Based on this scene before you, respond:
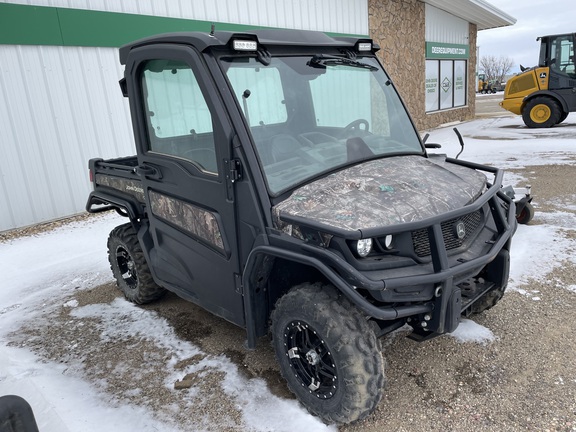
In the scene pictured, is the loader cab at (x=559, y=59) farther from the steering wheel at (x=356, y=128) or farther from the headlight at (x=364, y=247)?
the headlight at (x=364, y=247)

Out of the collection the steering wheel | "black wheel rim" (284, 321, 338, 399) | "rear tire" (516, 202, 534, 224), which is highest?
the steering wheel

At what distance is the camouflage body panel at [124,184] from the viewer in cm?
388

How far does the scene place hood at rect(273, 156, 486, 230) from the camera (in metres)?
2.33

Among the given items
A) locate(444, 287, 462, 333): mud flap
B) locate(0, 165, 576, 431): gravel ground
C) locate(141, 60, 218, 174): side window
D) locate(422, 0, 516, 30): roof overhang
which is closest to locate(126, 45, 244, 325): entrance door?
locate(141, 60, 218, 174): side window

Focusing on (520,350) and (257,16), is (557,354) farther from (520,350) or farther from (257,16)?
(257,16)

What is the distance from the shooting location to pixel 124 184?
4109 mm

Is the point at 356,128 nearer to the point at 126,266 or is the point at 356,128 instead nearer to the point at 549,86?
the point at 126,266

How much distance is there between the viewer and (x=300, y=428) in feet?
8.31

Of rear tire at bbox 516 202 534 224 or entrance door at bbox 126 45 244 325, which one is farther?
rear tire at bbox 516 202 534 224

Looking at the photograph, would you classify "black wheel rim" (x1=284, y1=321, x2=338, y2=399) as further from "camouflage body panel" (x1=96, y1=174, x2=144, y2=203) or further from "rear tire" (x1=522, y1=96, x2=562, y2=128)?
"rear tire" (x1=522, y1=96, x2=562, y2=128)

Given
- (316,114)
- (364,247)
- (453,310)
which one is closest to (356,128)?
(316,114)

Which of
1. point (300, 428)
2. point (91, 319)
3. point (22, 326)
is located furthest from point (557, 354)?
point (22, 326)

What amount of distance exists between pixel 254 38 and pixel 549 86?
15.7m

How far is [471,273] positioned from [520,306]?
1.55 meters
